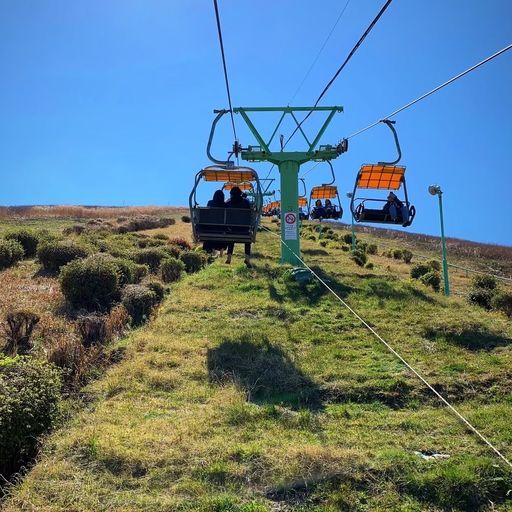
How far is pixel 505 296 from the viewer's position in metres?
15.1

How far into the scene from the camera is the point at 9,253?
774 inches

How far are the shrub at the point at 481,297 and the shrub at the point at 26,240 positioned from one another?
655 inches

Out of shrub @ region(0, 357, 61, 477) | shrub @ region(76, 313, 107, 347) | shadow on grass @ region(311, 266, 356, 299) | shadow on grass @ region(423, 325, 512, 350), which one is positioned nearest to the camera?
shrub @ region(0, 357, 61, 477)

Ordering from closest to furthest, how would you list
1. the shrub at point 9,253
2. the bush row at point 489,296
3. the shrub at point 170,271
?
the bush row at point 489,296, the shrub at point 170,271, the shrub at point 9,253

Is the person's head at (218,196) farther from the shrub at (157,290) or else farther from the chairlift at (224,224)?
Answer: the shrub at (157,290)

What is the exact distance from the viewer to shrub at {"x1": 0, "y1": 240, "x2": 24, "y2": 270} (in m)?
19.5

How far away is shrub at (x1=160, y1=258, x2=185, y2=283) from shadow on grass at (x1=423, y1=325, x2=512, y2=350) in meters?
9.20

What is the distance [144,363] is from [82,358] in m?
1.07

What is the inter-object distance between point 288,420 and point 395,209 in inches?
373

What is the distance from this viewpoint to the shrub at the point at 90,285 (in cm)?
1368

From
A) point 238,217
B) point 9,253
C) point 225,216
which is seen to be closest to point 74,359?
point 225,216

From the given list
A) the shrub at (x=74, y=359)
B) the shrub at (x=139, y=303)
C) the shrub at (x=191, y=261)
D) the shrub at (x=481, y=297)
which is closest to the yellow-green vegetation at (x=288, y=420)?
the shrub at (x=74, y=359)

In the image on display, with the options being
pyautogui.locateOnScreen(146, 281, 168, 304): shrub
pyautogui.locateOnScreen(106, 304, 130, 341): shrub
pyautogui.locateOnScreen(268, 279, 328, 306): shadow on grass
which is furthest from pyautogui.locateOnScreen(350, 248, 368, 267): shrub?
pyautogui.locateOnScreen(106, 304, 130, 341): shrub

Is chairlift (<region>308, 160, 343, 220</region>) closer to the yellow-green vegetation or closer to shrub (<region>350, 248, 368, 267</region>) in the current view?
shrub (<region>350, 248, 368, 267</region>)
